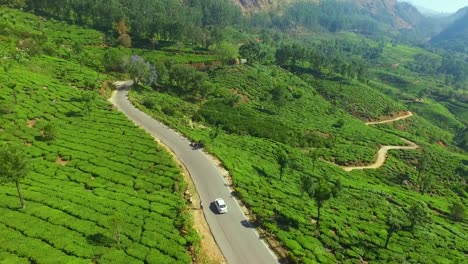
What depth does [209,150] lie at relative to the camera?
6384 cm

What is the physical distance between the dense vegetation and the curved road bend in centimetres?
222

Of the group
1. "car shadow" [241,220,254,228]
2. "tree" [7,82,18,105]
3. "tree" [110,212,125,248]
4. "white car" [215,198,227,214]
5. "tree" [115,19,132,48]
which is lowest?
"car shadow" [241,220,254,228]

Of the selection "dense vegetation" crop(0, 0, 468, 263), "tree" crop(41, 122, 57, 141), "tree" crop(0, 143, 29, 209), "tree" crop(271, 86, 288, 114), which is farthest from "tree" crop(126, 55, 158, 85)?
"tree" crop(0, 143, 29, 209)

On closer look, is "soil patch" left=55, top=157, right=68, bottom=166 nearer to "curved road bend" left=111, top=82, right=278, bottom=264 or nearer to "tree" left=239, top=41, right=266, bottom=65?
"curved road bend" left=111, top=82, right=278, bottom=264

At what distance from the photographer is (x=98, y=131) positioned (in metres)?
66.1

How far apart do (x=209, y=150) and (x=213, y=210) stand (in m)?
19.0

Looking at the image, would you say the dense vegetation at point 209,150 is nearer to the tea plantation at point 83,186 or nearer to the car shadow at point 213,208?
the tea plantation at point 83,186

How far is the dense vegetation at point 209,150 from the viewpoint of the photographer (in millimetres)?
40875

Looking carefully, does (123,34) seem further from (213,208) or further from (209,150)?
(213,208)

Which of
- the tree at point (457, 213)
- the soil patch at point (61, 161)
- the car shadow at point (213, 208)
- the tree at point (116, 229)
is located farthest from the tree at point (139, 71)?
the tree at point (457, 213)

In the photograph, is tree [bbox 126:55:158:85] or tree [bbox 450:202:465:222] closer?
tree [bbox 450:202:465:222]

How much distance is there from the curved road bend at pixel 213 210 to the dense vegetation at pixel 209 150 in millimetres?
2222

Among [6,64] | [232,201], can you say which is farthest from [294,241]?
[6,64]

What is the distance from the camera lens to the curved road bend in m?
39.6
